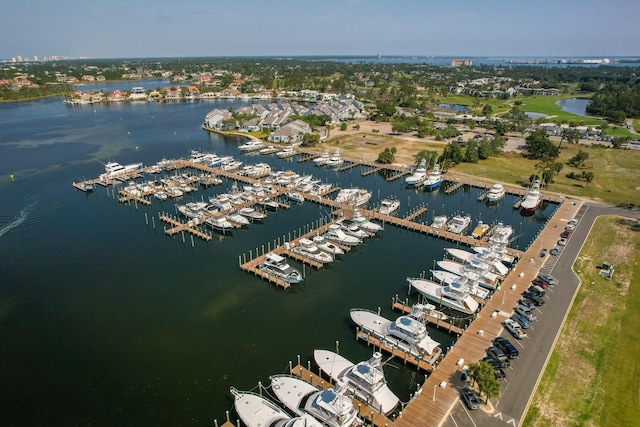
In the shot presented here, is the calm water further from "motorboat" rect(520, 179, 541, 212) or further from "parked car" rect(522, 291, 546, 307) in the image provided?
"parked car" rect(522, 291, 546, 307)

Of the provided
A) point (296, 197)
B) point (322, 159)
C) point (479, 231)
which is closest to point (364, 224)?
point (296, 197)

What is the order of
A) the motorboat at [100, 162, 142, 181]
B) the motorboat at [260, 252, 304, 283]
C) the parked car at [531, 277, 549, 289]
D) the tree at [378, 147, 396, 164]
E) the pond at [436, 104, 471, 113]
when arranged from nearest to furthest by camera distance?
the parked car at [531, 277, 549, 289], the motorboat at [260, 252, 304, 283], the motorboat at [100, 162, 142, 181], the tree at [378, 147, 396, 164], the pond at [436, 104, 471, 113]

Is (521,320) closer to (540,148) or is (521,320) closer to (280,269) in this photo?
(280,269)

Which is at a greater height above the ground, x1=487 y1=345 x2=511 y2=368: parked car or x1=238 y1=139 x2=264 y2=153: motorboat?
x1=238 y1=139 x2=264 y2=153: motorboat

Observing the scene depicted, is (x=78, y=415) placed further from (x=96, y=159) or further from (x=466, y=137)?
(x=466, y=137)

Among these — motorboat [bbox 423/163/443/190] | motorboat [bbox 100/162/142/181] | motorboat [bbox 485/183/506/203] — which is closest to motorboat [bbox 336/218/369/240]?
motorboat [bbox 423/163/443/190]

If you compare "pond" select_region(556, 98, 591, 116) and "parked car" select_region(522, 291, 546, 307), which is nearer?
"parked car" select_region(522, 291, 546, 307)

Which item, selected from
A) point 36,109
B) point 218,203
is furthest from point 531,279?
point 36,109
